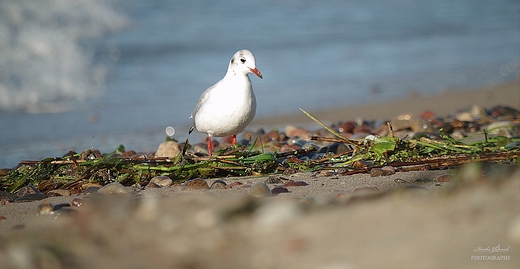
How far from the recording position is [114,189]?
3.56 meters

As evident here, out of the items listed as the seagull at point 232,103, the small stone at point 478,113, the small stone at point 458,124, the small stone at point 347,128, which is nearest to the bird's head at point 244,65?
the seagull at point 232,103

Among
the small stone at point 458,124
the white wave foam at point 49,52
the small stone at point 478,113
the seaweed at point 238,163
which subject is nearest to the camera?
the seaweed at point 238,163

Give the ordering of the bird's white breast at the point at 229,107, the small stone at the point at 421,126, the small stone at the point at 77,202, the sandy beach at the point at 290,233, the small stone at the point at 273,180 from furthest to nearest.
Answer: the small stone at the point at 421,126 < the bird's white breast at the point at 229,107 < the small stone at the point at 273,180 < the small stone at the point at 77,202 < the sandy beach at the point at 290,233

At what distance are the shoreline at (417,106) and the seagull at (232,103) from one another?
2715mm

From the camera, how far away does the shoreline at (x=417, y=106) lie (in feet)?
25.2

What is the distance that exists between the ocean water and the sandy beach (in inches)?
152

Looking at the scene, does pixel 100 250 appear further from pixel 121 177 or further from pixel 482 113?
pixel 482 113

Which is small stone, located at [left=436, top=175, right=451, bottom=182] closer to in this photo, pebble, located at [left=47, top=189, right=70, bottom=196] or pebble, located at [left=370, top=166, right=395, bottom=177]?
pebble, located at [left=370, top=166, right=395, bottom=177]

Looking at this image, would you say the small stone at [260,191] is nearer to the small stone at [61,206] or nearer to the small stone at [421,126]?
the small stone at [61,206]

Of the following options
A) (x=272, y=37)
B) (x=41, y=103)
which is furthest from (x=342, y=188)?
(x=272, y=37)

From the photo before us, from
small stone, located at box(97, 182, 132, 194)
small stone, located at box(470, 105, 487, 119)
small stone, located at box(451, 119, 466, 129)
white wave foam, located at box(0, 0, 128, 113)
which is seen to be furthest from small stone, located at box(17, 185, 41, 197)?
white wave foam, located at box(0, 0, 128, 113)

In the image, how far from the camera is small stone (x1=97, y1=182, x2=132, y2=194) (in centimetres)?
354

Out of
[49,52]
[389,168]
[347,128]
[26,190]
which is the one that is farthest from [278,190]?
[49,52]

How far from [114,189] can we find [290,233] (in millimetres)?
1663
